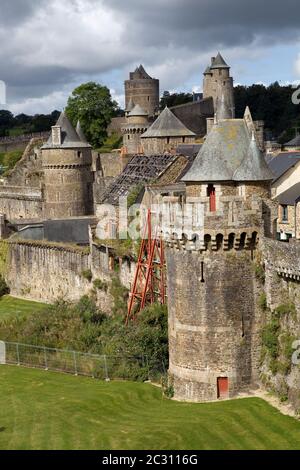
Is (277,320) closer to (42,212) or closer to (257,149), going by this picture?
(257,149)

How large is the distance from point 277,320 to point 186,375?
128 inches

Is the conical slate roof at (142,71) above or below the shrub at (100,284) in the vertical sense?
above

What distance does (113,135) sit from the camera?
83750 millimetres

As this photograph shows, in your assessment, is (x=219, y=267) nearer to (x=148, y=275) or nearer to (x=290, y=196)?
(x=148, y=275)

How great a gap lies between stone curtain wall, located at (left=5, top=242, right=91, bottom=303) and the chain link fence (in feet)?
20.0

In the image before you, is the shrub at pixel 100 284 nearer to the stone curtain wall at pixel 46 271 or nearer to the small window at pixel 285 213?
the stone curtain wall at pixel 46 271

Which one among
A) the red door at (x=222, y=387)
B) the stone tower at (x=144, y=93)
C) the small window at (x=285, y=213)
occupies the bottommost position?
the red door at (x=222, y=387)

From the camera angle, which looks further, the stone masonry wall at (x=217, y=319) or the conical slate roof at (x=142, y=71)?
the conical slate roof at (x=142, y=71)

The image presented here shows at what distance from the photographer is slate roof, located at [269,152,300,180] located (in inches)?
1535

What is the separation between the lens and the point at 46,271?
39.2 metres

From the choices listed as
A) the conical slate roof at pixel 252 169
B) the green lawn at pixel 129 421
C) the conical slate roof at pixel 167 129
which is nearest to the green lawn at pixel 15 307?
the green lawn at pixel 129 421

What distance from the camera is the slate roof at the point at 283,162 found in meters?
39.0

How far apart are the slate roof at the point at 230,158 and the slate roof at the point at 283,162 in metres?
15.1

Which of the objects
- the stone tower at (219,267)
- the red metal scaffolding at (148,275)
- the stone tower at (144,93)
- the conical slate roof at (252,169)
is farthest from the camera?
the stone tower at (144,93)
